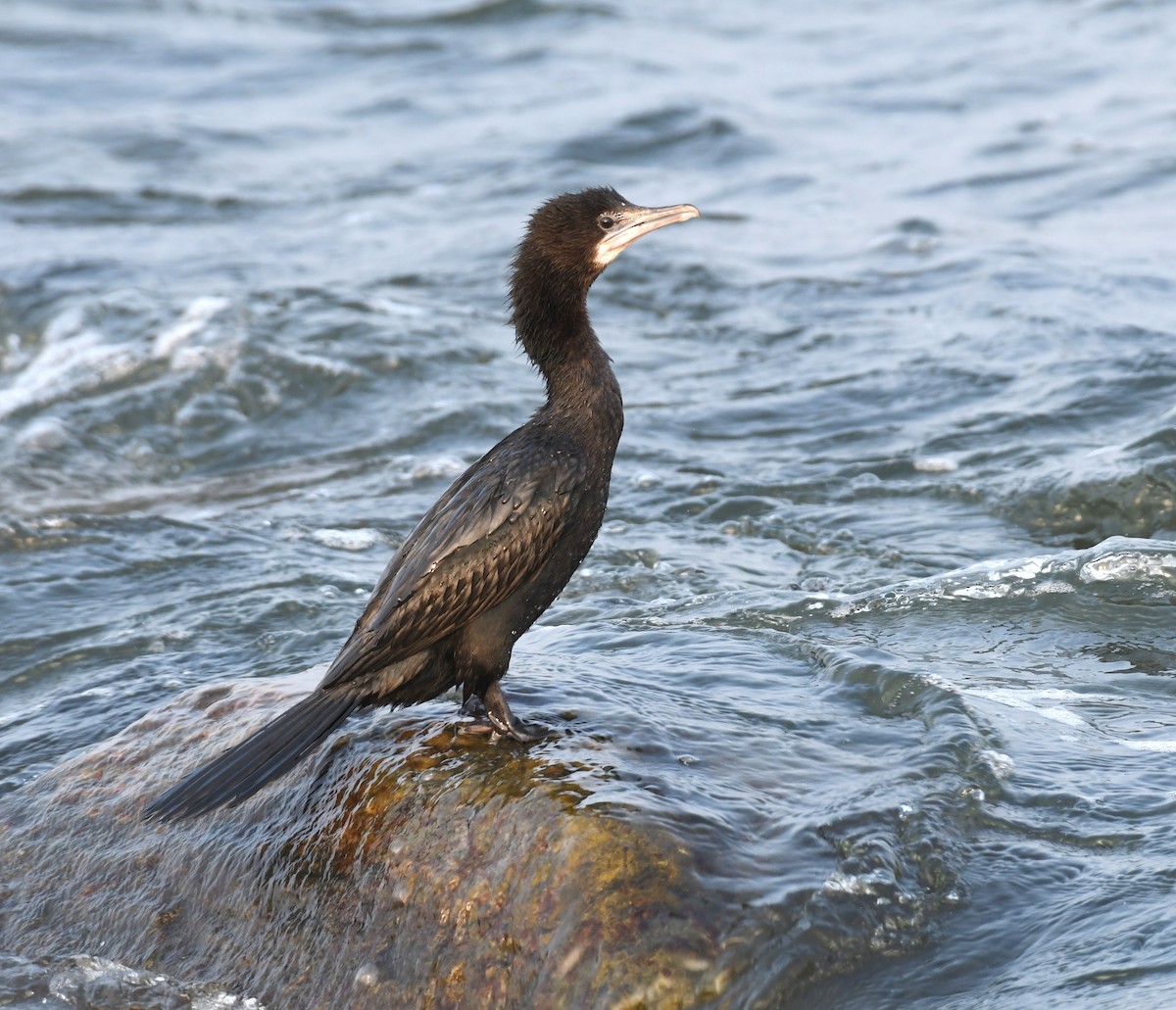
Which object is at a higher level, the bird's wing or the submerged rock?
the bird's wing

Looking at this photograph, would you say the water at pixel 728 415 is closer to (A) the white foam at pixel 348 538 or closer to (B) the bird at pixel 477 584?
(A) the white foam at pixel 348 538

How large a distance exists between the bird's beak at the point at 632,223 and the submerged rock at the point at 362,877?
1614 mm

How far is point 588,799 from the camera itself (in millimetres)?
4008

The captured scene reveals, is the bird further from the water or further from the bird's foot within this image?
the water

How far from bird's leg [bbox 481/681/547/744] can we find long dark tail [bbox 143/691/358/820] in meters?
0.39

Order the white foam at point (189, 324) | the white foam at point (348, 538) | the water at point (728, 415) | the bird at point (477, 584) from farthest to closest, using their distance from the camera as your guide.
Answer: the white foam at point (189, 324)
the white foam at point (348, 538)
the bird at point (477, 584)
the water at point (728, 415)

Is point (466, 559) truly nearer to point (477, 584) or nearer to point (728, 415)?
point (477, 584)

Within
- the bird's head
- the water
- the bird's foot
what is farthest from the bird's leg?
the bird's head

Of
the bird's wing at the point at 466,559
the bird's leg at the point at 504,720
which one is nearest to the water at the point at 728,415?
the bird's leg at the point at 504,720

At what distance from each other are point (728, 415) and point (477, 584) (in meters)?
4.53

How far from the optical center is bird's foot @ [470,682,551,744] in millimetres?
4455

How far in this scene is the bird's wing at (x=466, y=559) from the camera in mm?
4469

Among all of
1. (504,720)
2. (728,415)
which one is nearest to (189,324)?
(728,415)

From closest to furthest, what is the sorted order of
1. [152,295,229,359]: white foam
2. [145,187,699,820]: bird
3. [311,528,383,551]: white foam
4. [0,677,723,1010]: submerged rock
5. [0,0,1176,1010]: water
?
[0,677,723,1010]: submerged rock < [0,0,1176,1010]: water < [145,187,699,820]: bird < [311,528,383,551]: white foam < [152,295,229,359]: white foam
